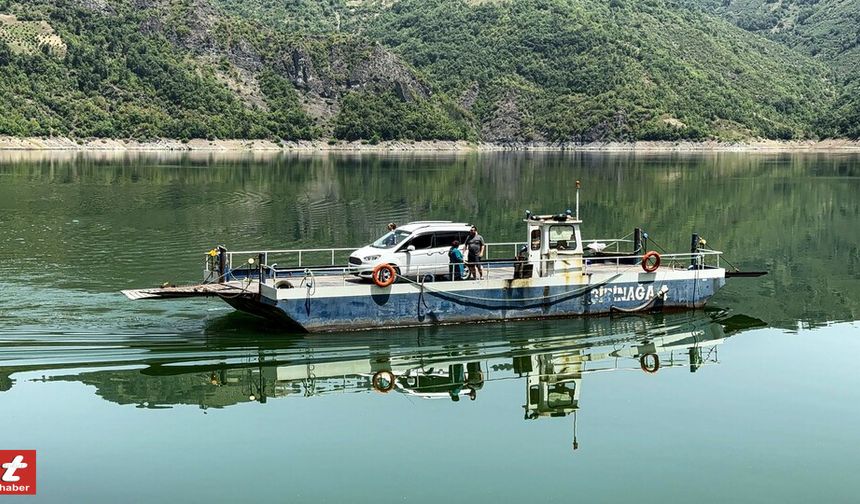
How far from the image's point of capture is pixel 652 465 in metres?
18.9

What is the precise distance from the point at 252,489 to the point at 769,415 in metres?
11.9

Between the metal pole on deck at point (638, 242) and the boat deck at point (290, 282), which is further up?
the metal pole on deck at point (638, 242)

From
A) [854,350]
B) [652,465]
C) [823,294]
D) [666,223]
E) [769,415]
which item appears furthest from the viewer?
[666,223]

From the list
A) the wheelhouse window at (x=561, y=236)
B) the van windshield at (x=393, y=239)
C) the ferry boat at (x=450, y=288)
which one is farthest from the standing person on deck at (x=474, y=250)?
the wheelhouse window at (x=561, y=236)

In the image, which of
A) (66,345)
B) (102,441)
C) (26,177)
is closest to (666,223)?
(66,345)

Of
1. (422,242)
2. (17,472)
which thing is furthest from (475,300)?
(17,472)

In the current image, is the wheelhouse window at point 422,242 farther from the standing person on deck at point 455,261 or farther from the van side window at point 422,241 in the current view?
the standing person on deck at point 455,261

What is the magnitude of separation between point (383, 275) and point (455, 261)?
107 inches

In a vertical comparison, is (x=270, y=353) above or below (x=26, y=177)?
below

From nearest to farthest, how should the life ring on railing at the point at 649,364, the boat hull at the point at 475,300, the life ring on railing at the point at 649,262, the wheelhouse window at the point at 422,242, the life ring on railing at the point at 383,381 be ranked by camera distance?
the life ring on railing at the point at 383,381, the life ring on railing at the point at 649,364, the boat hull at the point at 475,300, the wheelhouse window at the point at 422,242, the life ring on railing at the point at 649,262

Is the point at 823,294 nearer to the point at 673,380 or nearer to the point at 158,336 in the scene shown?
the point at 673,380

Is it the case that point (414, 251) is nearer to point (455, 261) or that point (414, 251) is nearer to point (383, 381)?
point (455, 261)

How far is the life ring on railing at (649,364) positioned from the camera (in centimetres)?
2666

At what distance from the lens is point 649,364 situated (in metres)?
27.3
